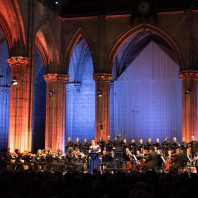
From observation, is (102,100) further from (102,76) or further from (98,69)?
(98,69)

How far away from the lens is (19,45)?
654 inches

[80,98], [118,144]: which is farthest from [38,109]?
[118,144]

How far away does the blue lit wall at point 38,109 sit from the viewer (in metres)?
26.9

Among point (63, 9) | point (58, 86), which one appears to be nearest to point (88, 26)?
point (63, 9)

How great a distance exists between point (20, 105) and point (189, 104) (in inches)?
428

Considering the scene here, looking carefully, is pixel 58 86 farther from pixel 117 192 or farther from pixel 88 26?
pixel 117 192

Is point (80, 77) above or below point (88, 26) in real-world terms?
below

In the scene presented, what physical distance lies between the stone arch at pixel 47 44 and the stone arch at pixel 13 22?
12.2ft

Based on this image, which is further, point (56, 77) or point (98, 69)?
point (56, 77)

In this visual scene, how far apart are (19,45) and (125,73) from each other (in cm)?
1143

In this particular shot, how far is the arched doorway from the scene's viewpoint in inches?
986

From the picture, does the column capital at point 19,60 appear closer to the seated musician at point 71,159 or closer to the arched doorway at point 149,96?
the seated musician at point 71,159

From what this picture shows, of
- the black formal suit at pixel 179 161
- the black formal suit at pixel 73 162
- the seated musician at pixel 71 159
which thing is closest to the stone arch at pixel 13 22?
the seated musician at pixel 71 159

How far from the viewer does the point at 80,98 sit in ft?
90.8
